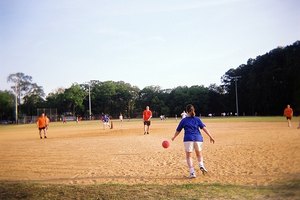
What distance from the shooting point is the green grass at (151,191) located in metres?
6.25

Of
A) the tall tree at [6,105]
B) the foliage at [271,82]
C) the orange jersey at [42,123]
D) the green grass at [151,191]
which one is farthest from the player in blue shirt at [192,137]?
the tall tree at [6,105]

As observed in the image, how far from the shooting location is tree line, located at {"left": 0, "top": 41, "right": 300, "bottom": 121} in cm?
8038

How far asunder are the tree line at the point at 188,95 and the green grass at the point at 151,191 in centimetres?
6977

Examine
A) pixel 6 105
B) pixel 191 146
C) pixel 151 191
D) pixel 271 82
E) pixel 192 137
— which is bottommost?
pixel 151 191

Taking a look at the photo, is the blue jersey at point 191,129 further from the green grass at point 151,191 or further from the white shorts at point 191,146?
the green grass at point 151,191

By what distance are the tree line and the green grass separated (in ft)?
229

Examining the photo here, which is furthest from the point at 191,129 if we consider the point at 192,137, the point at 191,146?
the point at 191,146

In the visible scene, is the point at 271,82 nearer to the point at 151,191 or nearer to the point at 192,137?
the point at 192,137

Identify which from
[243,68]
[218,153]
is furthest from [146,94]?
[218,153]

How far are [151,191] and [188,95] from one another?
103m

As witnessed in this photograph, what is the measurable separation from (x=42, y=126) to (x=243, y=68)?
82868 mm

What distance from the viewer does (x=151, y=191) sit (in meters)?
6.70

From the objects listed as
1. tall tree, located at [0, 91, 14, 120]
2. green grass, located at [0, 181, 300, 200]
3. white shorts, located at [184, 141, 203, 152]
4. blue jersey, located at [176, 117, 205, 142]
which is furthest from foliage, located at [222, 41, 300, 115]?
tall tree, located at [0, 91, 14, 120]

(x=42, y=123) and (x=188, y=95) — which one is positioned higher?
(x=188, y=95)
